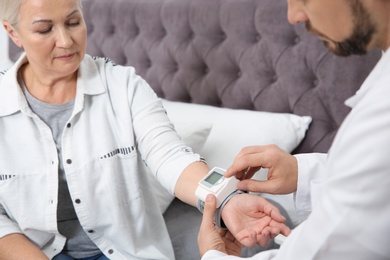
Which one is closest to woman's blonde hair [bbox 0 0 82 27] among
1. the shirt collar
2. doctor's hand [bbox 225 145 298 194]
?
the shirt collar

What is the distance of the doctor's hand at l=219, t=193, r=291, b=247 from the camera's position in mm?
1140

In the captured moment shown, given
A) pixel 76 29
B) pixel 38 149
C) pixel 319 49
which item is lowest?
pixel 38 149

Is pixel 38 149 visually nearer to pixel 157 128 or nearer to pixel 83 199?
pixel 83 199

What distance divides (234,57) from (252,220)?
96 cm

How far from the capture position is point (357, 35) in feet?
2.92

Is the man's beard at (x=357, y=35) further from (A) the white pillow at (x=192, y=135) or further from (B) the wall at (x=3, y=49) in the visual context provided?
(B) the wall at (x=3, y=49)

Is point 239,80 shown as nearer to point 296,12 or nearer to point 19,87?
point 19,87

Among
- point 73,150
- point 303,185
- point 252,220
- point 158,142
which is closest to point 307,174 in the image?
point 303,185

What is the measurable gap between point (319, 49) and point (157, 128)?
74 centimetres

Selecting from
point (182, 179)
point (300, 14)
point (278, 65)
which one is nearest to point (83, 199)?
point (182, 179)

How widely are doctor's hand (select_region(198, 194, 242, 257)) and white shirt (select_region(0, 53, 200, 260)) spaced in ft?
0.65

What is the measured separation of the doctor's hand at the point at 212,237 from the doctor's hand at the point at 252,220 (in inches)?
1.8

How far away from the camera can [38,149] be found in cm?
137

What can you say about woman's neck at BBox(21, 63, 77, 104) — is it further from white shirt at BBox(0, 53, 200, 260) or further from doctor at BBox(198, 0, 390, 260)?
doctor at BBox(198, 0, 390, 260)
